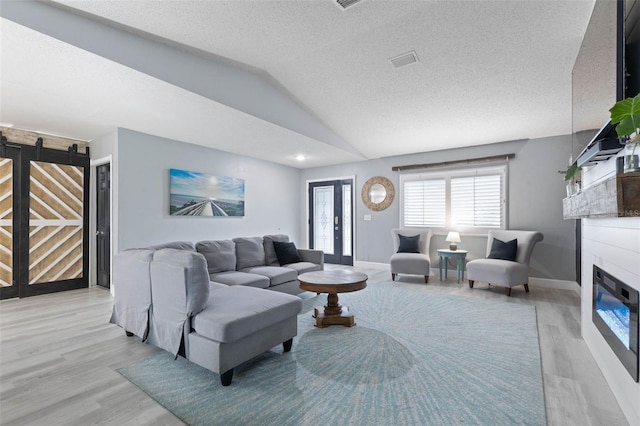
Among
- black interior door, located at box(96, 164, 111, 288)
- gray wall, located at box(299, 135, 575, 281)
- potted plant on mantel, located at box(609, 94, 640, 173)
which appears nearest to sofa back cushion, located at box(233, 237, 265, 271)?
black interior door, located at box(96, 164, 111, 288)

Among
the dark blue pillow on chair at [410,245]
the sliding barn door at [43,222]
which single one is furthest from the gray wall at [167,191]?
the dark blue pillow on chair at [410,245]

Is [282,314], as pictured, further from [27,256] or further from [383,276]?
[27,256]

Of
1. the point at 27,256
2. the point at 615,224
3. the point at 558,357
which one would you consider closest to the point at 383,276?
→ the point at 558,357

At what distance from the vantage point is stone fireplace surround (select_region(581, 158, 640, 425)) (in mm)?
1681

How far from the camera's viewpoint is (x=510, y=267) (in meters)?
4.39

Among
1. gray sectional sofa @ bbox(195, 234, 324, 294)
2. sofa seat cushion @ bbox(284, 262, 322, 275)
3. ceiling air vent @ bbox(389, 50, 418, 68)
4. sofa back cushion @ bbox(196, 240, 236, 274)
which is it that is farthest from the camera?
sofa seat cushion @ bbox(284, 262, 322, 275)

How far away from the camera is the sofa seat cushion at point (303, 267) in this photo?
4483mm

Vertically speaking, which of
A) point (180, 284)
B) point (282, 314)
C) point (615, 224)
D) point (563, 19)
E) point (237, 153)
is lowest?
point (282, 314)

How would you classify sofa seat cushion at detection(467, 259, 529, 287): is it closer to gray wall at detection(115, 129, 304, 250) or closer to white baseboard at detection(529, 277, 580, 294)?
white baseboard at detection(529, 277, 580, 294)

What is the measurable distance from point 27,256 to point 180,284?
Result: 3843 mm

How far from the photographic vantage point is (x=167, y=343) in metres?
2.44

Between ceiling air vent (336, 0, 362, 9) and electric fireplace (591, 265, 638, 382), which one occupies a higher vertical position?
ceiling air vent (336, 0, 362, 9)

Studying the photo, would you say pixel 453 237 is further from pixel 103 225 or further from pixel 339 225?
pixel 103 225

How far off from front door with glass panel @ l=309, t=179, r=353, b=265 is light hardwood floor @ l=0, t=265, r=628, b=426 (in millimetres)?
3974
